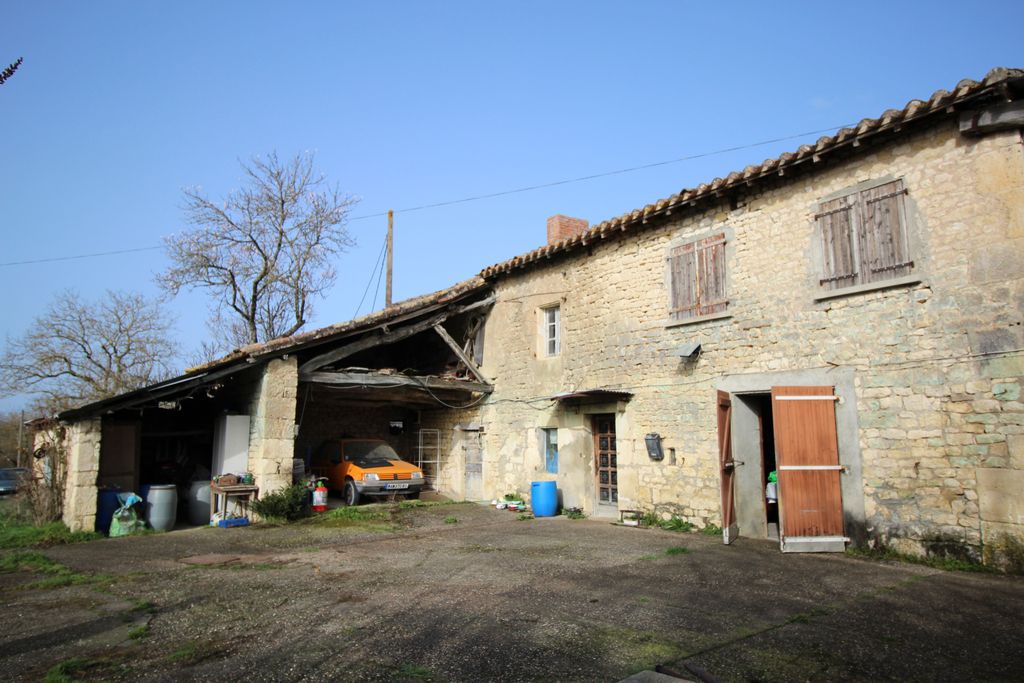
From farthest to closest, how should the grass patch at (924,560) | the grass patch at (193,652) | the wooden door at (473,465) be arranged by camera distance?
the wooden door at (473,465) → the grass patch at (924,560) → the grass patch at (193,652)

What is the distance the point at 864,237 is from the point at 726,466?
3.46 meters

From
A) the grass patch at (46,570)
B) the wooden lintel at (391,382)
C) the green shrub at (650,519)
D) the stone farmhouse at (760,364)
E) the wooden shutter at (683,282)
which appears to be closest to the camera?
the grass patch at (46,570)

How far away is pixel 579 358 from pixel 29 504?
9.91 m

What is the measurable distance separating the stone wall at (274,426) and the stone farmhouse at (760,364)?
0.04 metres

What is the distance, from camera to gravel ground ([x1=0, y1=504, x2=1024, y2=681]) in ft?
12.8

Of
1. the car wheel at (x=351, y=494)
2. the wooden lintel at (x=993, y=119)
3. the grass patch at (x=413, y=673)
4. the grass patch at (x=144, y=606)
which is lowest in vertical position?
the grass patch at (x=144, y=606)

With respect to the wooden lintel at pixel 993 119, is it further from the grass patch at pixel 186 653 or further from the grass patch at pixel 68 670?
the grass patch at pixel 68 670

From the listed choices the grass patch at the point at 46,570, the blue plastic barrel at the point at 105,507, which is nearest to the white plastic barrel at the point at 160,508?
the blue plastic barrel at the point at 105,507

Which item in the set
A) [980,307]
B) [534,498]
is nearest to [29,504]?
[534,498]

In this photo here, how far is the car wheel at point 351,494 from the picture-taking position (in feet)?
41.8

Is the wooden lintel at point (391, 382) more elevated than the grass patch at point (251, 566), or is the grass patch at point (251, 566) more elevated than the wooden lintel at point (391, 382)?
the wooden lintel at point (391, 382)

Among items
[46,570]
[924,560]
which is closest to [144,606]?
[46,570]

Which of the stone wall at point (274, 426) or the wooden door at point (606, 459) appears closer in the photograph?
the stone wall at point (274, 426)

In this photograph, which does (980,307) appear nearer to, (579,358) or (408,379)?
(579,358)
